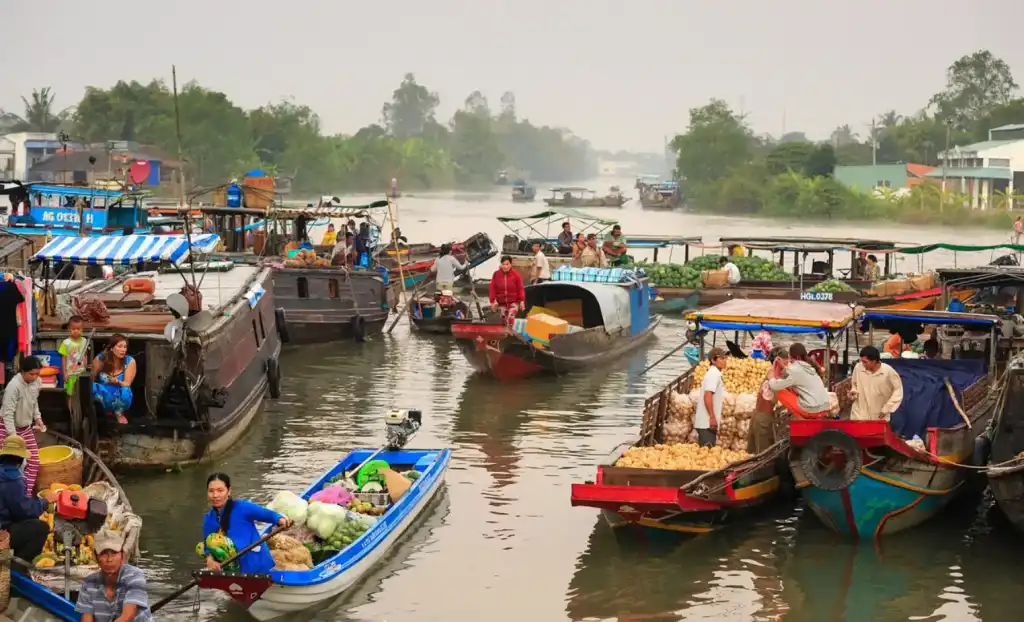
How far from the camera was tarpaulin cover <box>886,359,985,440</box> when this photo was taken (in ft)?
49.9

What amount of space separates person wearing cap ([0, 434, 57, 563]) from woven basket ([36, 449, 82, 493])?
69.6 inches

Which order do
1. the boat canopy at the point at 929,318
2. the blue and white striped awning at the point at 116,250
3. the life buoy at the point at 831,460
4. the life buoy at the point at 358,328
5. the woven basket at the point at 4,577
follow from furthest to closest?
the life buoy at the point at 358,328 → the blue and white striped awning at the point at 116,250 → the boat canopy at the point at 929,318 → the life buoy at the point at 831,460 → the woven basket at the point at 4,577

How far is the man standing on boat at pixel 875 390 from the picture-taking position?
13836 millimetres

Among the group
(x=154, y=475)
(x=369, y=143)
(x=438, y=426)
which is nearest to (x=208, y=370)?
(x=154, y=475)

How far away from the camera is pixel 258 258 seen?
26.8 m

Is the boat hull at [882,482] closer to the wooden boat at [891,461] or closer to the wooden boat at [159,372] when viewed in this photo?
the wooden boat at [891,461]

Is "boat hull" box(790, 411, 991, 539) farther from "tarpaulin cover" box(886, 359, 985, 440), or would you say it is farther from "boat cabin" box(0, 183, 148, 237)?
"boat cabin" box(0, 183, 148, 237)

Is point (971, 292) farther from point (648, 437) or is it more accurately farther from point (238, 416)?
point (238, 416)

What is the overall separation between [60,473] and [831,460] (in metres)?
6.92

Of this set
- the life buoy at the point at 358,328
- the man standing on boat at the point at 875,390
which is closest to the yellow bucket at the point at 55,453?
the man standing on boat at the point at 875,390

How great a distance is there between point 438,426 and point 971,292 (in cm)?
995

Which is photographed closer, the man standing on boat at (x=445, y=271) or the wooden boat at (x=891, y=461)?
the wooden boat at (x=891, y=461)

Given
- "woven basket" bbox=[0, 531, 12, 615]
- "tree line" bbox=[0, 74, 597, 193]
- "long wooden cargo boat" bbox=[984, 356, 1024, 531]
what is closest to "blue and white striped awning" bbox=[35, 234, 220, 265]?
"woven basket" bbox=[0, 531, 12, 615]

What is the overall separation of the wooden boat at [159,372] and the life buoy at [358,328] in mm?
8478
